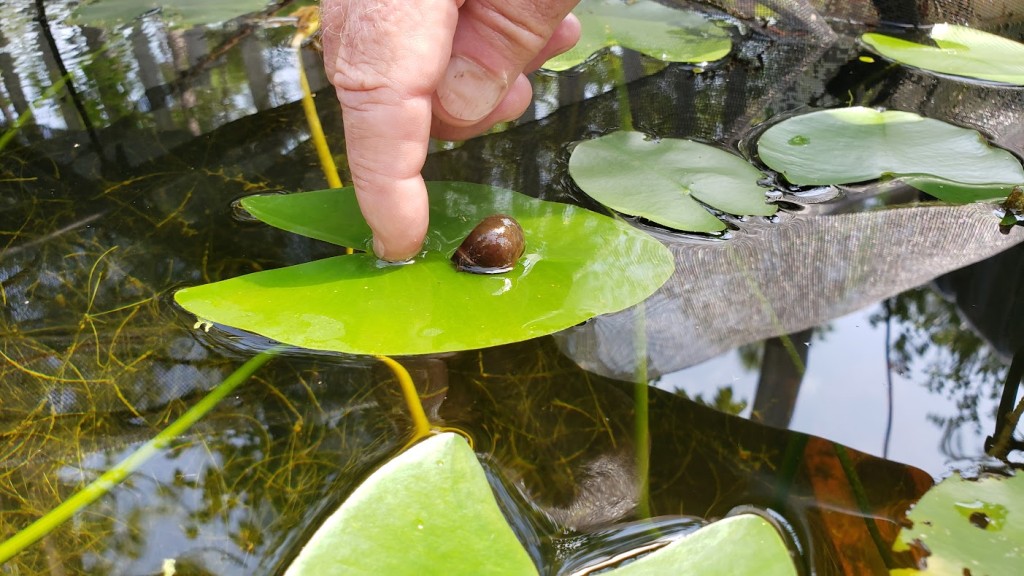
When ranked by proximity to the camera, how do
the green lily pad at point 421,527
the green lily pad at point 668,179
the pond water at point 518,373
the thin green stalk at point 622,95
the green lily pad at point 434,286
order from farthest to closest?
the thin green stalk at point 622,95
the green lily pad at point 668,179
the green lily pad at point 434,286
the pond water at point 518,373
the green lily pad at point 421,527

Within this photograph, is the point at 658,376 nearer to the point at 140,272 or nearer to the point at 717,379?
the point at 717,379

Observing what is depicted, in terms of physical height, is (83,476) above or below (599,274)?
below

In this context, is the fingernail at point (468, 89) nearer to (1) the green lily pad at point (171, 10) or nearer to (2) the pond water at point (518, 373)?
(2) the pond water at point (518, 373)

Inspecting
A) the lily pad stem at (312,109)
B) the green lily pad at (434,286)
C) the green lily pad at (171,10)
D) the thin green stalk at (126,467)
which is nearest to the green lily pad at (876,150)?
the green lily pad at (434,286)

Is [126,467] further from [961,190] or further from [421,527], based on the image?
[961,190]

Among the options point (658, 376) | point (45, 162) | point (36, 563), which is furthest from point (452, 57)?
point (45, 162)

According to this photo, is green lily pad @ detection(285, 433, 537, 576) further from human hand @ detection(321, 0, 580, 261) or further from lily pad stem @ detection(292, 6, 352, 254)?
lily pad stem @ detection(292, 6, 352, 254)

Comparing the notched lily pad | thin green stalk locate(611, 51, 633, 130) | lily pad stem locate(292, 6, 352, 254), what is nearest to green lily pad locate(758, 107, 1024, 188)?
the notched lily pad
